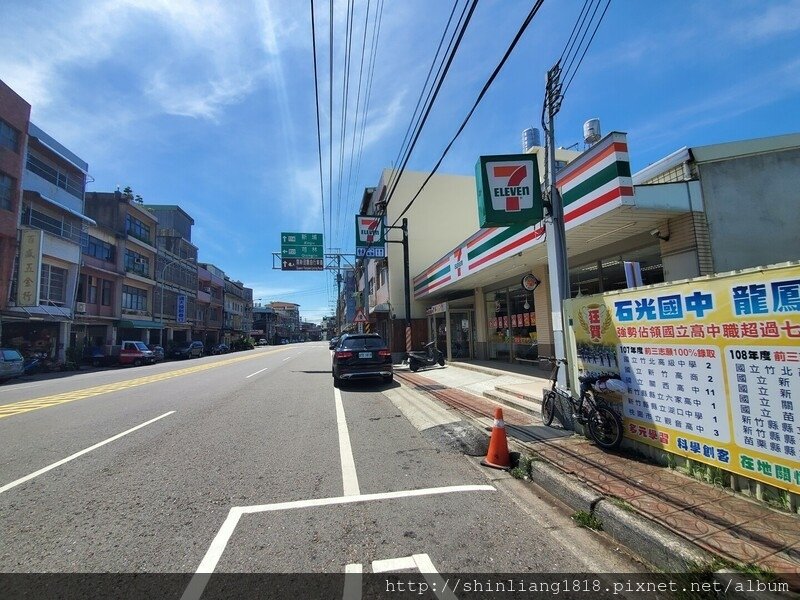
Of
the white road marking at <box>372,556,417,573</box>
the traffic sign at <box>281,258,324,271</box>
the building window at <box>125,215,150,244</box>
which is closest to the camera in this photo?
the white road marking at <box>372,556,417,573</box>

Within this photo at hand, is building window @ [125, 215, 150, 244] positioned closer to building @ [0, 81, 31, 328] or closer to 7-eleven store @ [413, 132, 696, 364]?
building @ [0, 81, 31, 328]

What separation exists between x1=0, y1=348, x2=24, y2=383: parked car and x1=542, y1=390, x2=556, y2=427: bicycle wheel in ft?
76.9

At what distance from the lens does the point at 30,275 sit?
24625 mm

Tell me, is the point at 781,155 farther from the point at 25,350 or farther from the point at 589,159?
the point at 25,350

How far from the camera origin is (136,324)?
36.5 m

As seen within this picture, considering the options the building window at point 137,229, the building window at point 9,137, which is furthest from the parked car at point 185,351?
the building window at point 9,137

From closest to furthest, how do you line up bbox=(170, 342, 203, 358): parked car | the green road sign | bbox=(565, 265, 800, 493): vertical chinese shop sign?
bbox=(565, 265, 800, 493): vertical chinese shop sign < the green road sign < bbox=(170, 342, 203, 358): parked car

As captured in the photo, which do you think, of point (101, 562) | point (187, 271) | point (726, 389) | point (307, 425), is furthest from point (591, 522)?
point (187, 271)

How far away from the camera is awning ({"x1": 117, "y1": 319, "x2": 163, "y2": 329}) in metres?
35.2

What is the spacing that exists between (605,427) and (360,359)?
28.3ft

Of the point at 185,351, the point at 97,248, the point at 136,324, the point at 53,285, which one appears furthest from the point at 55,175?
the point at 185,351

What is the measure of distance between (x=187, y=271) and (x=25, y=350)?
85.1ft

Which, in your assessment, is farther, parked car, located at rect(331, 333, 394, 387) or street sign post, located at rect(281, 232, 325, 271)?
street sign post, located at rect(281, 232, 325, 271)

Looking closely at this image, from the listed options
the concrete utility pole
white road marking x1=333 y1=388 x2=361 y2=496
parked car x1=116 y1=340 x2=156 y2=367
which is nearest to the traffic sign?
parked car x1=116 y1=340 x2=156 y2=367
